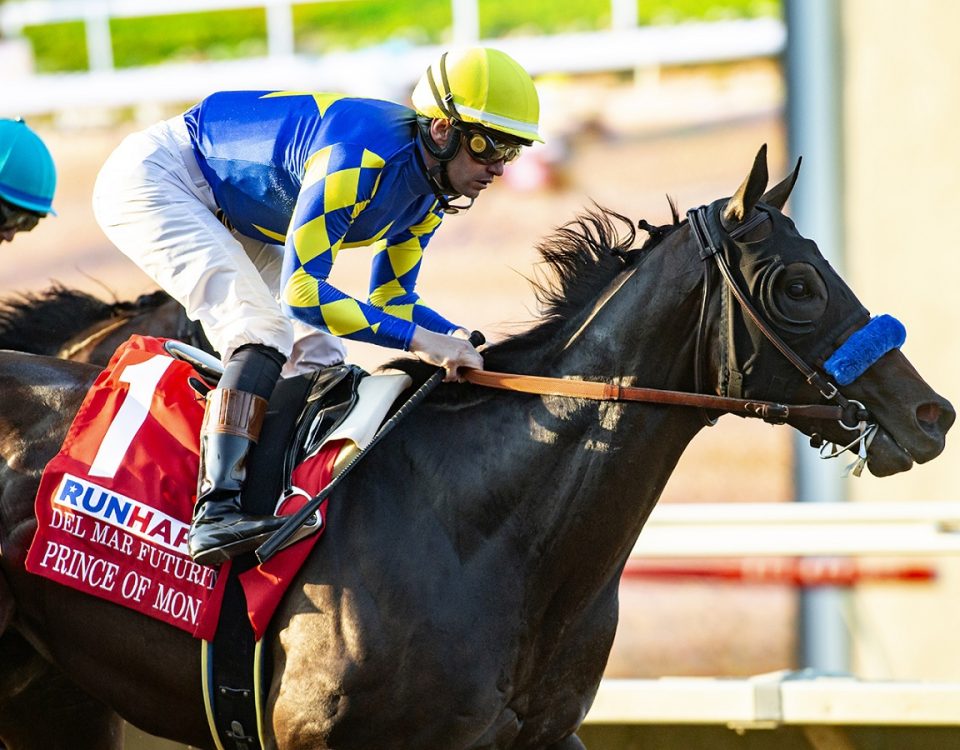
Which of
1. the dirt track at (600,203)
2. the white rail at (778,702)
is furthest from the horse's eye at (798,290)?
the dirt track at (600,203)

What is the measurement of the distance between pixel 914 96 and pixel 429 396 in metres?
4.98

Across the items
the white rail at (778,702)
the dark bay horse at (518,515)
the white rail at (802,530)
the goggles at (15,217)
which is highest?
the goggles at (15,217)

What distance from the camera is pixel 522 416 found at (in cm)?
312

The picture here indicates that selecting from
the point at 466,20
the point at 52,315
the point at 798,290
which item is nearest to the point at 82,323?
the point at 52,315

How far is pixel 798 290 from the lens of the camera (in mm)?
2928

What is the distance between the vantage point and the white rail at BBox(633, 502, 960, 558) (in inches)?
172

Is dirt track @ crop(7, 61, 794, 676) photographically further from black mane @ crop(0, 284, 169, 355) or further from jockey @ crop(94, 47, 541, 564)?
jockey @ crop(94, 47, 541, 564)

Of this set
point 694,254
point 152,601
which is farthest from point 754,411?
point 152,601

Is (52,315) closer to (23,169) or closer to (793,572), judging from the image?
(23,169)

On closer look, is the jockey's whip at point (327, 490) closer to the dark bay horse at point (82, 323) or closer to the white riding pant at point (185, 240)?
the white riding pant at point (185, 240)

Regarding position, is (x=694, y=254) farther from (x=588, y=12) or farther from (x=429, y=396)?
(x=588, y=12)

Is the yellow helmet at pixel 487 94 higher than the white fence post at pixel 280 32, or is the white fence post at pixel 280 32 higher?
the white fence post at pixel 280 32

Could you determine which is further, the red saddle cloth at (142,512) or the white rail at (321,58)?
the white rail at (321,58)

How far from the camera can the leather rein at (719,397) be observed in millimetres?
2900
